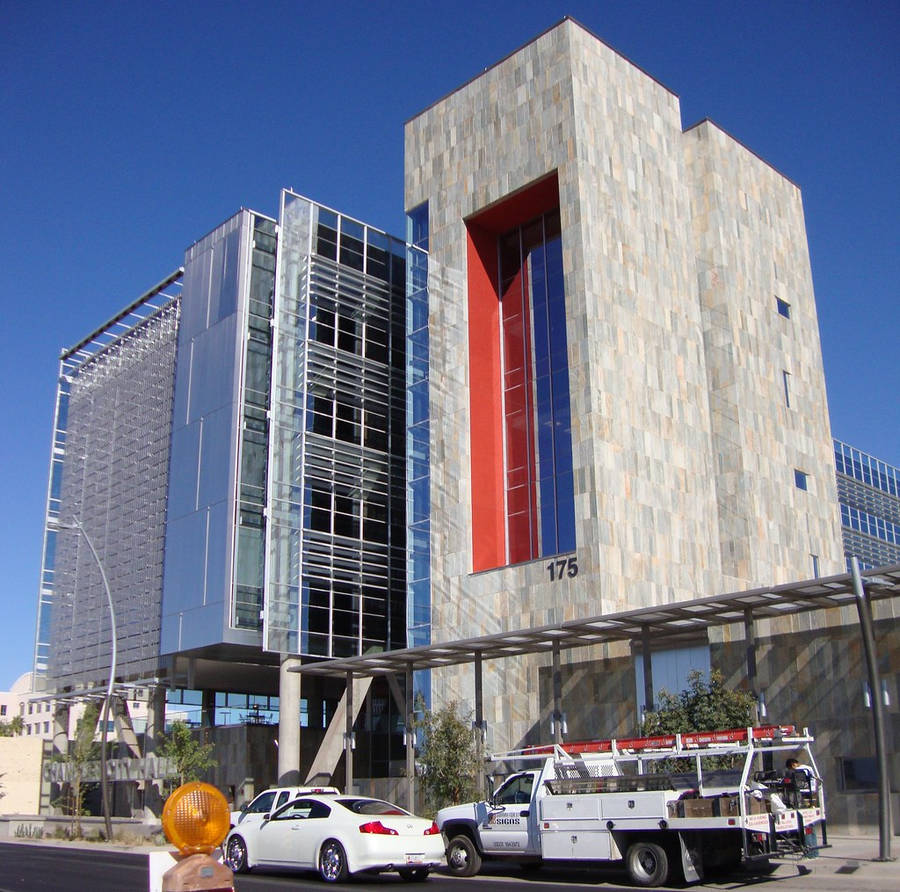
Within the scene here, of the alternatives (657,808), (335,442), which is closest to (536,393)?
(335,442)

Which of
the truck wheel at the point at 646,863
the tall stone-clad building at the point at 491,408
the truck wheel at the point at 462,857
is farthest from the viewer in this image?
the tall stone-clad building at the point at 491,408

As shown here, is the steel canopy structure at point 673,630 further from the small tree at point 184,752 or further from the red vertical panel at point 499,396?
the red vertical panel at point 499,396

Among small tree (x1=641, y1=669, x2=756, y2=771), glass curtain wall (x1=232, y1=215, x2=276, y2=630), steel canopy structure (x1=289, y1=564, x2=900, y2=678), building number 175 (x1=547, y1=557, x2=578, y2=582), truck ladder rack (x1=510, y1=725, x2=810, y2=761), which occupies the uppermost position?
glass curtain wall (x1=232, y1=215, x2=276, y2=630)

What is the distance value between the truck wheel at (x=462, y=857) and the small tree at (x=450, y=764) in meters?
6.81

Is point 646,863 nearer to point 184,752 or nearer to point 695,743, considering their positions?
point 695,743

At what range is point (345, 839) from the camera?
680 inches

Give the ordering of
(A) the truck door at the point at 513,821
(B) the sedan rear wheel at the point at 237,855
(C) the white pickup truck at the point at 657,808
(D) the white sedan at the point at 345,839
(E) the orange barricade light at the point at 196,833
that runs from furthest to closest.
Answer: (B) the sedan rear wheel at the point at 237,855 < (A) the truck door at the point at 513,821 < (D) the white sedan at the point at 345,839 < (C) the white pickup truck at the point at 657,808 < (E) the orange barricade light at the point at 196,833

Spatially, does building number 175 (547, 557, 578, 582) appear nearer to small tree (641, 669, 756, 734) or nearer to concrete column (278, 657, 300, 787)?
concrete column (278, 657, 300, 787)

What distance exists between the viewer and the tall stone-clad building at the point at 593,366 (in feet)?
126

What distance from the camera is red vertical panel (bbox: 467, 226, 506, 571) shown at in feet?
136

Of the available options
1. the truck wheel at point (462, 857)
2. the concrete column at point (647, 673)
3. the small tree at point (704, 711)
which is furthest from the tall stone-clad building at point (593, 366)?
the truck wheel at point (462, 857)

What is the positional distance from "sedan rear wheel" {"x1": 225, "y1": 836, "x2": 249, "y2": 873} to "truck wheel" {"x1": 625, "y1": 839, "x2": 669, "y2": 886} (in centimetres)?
753

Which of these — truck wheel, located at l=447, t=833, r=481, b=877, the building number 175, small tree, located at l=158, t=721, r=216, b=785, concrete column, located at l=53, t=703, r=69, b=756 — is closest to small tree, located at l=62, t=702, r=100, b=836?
small tree, located at l=158, t=721, r=216, b=785

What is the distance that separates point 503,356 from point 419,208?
8303 millimetres
